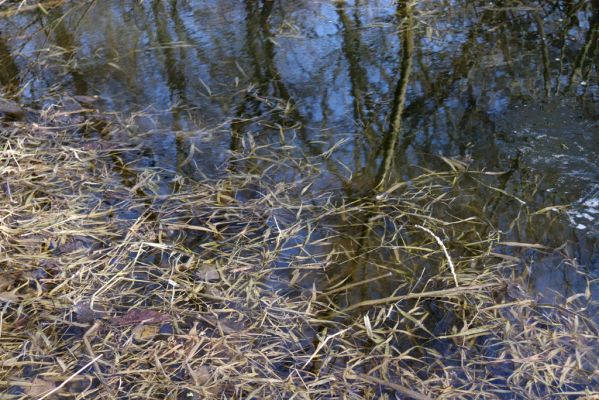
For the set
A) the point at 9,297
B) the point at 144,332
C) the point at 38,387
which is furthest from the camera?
the point at 9,297

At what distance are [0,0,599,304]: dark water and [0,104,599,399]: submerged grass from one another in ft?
0.49

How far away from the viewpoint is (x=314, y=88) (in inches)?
125

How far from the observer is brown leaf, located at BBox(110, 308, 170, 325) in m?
1.96

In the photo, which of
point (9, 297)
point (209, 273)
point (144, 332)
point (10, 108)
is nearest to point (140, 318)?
point (144, 332)

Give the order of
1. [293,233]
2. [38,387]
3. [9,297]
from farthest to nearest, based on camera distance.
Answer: [293,233], [9,297], [38,387]

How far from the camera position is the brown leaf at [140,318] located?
6.41 ft

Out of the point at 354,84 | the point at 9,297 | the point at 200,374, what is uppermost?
the point at 354,84

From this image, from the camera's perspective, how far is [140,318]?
1967 millimetres

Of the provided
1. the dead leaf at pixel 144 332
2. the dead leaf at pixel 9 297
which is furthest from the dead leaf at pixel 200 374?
the dead leaf at pixel 9 297

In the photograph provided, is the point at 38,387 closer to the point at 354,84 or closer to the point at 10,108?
the point at 10,108

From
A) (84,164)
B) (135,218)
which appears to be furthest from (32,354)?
(84,164)

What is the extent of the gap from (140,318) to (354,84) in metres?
1.62

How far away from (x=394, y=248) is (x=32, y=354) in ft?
3.56

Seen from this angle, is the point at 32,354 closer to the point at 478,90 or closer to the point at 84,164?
the point at 84,164
